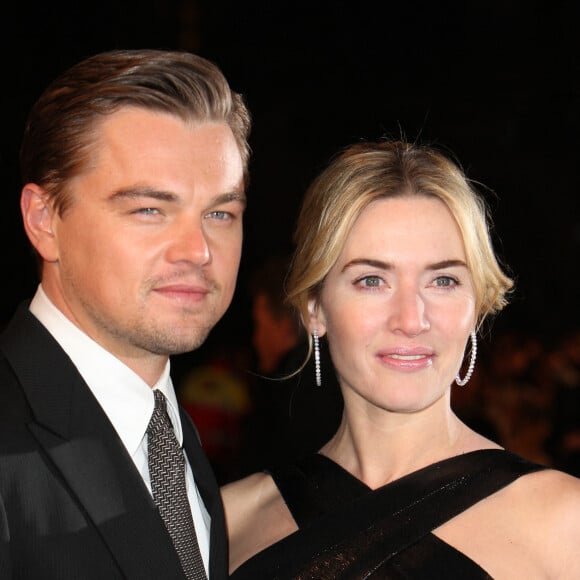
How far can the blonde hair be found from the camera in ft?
7.30

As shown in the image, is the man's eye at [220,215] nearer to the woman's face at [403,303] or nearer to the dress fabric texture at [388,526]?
the woman's face at [403,303]

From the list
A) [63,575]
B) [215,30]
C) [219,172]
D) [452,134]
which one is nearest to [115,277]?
[219,172]

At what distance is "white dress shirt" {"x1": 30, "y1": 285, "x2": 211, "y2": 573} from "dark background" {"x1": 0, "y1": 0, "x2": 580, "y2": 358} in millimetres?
4268

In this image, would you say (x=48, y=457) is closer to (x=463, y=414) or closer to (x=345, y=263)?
(x=345, y=263)

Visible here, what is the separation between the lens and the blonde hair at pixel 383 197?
2.23m

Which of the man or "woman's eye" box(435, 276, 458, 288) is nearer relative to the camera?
the man

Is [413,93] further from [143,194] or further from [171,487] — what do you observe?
[171,487]

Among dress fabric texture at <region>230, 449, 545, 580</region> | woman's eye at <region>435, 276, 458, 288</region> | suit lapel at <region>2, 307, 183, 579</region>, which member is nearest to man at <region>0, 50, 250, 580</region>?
suit lapel at <region>2, 307, 183, 579</region>

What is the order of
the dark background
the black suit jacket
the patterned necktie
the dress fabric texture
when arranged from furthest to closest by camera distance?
the dark background < the dress fabric texture < the patterned necktie < the black suit jacket

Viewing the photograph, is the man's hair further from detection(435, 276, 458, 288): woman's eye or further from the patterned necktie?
detection(435, 276, 458, 288): woman's eye

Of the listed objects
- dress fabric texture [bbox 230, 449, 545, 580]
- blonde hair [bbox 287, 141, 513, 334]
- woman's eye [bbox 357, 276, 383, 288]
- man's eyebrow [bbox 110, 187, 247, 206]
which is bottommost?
dress fabric texture [bbox 230, 449, 545, 580]

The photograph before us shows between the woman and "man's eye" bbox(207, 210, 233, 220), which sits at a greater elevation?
"man's eye" bbox(207, 210, 233, 220)

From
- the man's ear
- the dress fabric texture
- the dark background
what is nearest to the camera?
the man's ear

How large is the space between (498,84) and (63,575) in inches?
Answer: 247
